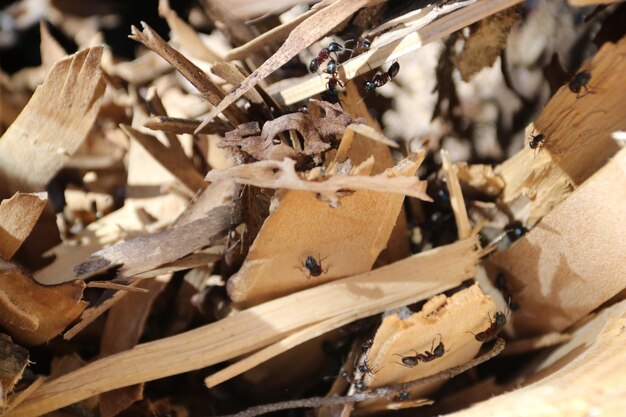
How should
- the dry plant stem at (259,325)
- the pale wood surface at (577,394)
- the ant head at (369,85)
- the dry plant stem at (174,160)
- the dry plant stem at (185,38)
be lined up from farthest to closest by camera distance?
the dry plant stem at (185,38), the dry plant stem at (174,160), the ant head at (369,85), the dry plant stem at (259,325), the pale wood surface at (577,394)

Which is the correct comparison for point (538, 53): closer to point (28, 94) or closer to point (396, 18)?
point (396, 18)

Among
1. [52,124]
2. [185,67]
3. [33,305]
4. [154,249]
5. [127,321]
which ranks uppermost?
[185,67]

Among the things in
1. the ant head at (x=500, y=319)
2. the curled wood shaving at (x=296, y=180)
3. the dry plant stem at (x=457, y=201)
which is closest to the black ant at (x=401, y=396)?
the ant head at (x=500, y=319)

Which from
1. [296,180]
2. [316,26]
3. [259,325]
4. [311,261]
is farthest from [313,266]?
[316,26]

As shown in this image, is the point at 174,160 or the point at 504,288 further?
the point at 174,160

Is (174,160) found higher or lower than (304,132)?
lower

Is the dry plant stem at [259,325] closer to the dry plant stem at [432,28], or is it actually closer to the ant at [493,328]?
the ant at [493,328]

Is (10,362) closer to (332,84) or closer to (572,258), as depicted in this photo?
(332,84)
